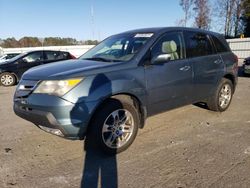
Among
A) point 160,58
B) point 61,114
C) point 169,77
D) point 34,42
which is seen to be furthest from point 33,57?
point 34,42

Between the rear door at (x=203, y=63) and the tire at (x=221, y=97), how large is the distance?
0.21 metres

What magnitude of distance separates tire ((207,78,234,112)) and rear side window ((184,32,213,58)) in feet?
2.72

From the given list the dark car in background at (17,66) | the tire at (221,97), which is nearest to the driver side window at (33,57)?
the dark car in background at (17,66)

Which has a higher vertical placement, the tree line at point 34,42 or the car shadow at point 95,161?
the tree line at point 34,42

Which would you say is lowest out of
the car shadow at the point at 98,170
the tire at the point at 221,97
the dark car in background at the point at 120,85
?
the car shadow at the point at 98,170

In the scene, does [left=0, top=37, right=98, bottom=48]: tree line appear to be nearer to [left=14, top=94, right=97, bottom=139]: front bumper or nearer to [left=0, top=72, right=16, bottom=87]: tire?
[left=0, top=72, right=16, bottom=87]: tire

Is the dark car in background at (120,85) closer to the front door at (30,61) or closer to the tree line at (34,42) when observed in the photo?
the front door at (30,61)

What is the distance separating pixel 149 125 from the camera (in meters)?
5.37

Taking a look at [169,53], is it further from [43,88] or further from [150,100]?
[43,88]

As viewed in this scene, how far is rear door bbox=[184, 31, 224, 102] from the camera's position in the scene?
17.0 ft

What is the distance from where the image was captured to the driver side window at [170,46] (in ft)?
14.9

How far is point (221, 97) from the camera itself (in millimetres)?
6152

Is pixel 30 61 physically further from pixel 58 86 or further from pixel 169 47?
pixel 58 86

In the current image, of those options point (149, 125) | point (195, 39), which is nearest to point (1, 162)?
point (149, 125)
